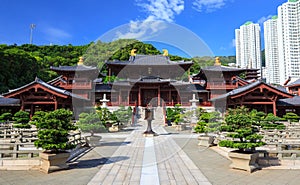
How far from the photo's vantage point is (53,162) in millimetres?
6805

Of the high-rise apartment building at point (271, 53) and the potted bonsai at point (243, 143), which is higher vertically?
the high-rise apartment building at point (271, 53)

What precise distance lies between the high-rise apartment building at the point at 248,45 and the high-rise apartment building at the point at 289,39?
707 inches

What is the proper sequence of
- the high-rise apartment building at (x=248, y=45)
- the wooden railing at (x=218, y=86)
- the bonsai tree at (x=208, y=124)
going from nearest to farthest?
1. the bonsai tree at (x=208, y=124)
2. the wooden railing at (x=218, y=86)
3. the high-rise apartment building at (x=248, y=45)

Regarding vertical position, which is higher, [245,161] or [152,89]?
[152,89]

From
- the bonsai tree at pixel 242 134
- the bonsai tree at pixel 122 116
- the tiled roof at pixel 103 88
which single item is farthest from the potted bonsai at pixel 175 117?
the bonsai tree at pixel 242 134

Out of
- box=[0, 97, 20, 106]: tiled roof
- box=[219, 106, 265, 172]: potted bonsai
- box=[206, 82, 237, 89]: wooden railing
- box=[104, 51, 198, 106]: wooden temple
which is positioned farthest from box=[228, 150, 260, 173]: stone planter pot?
box=[206, 82, 237, 89]: wooden railing

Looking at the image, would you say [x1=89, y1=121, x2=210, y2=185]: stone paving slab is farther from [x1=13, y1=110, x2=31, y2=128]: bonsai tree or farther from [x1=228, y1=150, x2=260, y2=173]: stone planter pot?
[x1=13, y1=110, x2=31, y2=128]: bonsai tree

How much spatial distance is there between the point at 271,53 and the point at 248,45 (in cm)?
1509

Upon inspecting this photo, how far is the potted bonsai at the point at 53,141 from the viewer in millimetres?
6762

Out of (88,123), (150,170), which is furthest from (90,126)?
(150,170)

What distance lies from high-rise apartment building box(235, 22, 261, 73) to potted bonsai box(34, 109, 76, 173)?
105 metres

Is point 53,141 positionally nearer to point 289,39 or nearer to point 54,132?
point 54,132

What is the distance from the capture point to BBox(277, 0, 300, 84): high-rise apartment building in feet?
253

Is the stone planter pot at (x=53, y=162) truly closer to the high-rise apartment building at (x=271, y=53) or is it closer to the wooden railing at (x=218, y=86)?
the wooden railing at (x=218, y=86)
